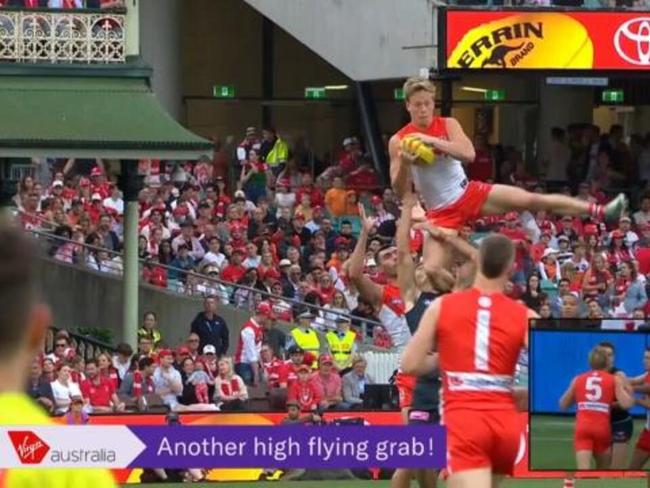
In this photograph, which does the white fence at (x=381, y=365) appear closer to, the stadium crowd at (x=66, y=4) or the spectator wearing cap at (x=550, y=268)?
the spectator wearing cap at (x=550, y=268)

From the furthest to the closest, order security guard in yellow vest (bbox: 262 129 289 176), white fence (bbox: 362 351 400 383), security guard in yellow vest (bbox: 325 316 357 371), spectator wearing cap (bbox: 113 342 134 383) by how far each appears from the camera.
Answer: security guard in yellow vest (bbox: 262 129 289 176) < security guard in yellow vest (bbox: 325 316 357 371) < white fence (bbox: 362 351 400 383) < spectator wearing cap (bbox: 113 342 134 383)

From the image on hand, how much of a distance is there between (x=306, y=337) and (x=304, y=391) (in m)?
2.75

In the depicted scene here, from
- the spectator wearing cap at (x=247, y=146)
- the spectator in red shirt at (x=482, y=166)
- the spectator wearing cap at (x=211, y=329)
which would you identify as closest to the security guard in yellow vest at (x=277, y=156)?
the spectator wearing cap at (x=247, y=146)

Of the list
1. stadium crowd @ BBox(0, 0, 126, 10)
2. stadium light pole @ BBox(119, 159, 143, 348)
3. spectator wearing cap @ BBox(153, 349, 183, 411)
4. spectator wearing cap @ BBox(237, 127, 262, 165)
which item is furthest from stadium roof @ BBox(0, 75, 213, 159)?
spectator wearing cap @ BBox(237, 127, 262, 165)

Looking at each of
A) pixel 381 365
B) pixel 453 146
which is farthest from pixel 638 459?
pixel 381 365

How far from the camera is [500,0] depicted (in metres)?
29.2

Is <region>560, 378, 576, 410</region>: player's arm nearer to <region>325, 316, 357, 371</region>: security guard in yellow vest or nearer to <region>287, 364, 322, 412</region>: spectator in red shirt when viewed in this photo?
<region>287, 364, 322, 412</region>: spectator in red shirt

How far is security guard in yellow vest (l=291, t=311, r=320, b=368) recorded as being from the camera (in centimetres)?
2306

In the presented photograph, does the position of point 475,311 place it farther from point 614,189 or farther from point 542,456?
point 614,189

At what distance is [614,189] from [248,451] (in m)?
18.6

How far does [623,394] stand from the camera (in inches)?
500

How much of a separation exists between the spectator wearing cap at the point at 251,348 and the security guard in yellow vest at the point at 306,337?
375 mm

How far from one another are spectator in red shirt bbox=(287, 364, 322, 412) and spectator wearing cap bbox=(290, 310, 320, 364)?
6.26 feet

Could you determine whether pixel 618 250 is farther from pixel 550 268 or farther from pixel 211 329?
pixel 211 329
